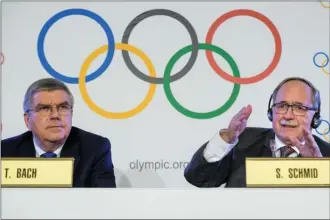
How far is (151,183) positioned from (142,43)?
1.56 feet

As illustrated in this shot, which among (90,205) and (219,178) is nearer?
(90,205)

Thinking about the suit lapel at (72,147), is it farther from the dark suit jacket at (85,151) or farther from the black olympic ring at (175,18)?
the black olympic ring at (175,18)

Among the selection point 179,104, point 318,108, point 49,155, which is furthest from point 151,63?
point 318,108

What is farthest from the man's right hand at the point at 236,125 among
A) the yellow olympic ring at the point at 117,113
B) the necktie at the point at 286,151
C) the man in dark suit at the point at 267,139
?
the yellow olympic ring at the point at 117,113

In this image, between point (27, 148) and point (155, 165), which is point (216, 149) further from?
point (27, 148)

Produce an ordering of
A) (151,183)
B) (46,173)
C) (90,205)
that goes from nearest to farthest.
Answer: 1. (90,205)
2. (46,173)
3. (151,183)

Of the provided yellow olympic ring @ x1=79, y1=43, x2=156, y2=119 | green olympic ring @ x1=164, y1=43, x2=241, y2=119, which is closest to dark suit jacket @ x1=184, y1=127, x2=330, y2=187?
green olympic ring @ x1=164, y1=43, x2=241, y2=119

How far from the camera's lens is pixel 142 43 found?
1648 mm

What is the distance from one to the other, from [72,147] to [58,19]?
442 mm

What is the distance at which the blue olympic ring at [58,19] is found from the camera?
164 cm

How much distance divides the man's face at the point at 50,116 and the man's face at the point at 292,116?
0.71 meters

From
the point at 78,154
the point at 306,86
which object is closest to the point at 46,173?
the point at 78,154

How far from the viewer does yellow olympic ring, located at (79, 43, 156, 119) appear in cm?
163

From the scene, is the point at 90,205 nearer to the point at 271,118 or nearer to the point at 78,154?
the point at 78,154
